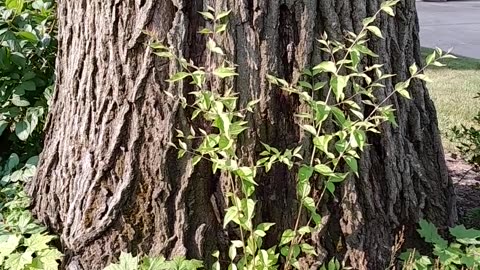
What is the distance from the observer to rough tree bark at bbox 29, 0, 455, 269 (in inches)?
98.6

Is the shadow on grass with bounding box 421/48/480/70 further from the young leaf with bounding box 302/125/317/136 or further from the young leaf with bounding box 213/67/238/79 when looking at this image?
the young leaf with bounding box 213/67/238/79

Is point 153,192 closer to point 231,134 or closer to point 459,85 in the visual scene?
point 231,134

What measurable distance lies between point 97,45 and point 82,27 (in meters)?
0.12

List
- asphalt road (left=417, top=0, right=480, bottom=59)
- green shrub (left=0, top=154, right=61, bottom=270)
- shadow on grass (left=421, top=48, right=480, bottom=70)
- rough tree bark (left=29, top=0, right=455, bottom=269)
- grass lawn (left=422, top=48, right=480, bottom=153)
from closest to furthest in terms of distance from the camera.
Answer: rough tree bark (left=29, top=0, right=455, bottom=269) → green shrub (left=0, top=154, right=61, bottom=270) → grass lawn (left=422, top=48, right=480, bottom=153) → shadow on grass (left=421, top=48, right=480, bottom=70) → asphalt road (left=417, top=0, right=480, bottom=59)

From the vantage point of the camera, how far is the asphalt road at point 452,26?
12.8 m

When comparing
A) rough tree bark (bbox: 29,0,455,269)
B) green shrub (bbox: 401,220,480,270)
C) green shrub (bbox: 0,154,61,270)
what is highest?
rough tree bark (bbox: 29,0,455,269)

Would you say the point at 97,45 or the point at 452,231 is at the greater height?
the point at 97,45

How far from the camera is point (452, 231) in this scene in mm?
2902

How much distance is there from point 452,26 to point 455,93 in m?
9.44

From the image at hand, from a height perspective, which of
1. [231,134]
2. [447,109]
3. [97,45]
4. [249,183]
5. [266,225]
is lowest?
[447,109]

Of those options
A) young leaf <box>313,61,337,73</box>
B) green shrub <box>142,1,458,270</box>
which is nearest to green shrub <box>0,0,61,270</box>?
green shrub <box>142,1,458,270</box>

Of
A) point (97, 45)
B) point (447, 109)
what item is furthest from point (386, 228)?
point (447, 109)

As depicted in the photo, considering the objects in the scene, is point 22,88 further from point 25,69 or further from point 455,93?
point 455,93

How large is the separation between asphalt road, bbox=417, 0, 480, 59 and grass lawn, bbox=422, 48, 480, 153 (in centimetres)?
222
